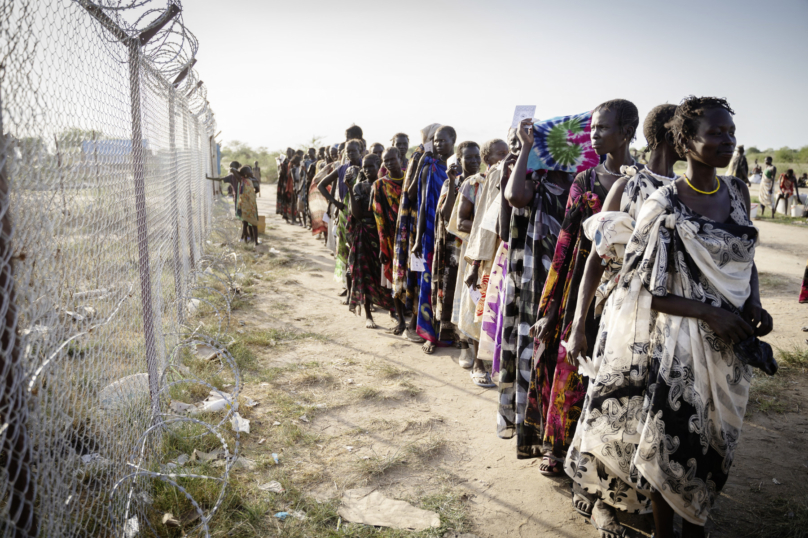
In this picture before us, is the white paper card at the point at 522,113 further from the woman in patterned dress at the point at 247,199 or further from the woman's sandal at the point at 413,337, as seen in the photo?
the woman in patterned dress at the point at 247,199

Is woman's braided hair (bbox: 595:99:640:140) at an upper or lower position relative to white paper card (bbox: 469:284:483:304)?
upper

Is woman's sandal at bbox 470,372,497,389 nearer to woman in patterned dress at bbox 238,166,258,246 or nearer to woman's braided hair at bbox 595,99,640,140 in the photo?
woman's braided hair at bbox 595,99,640,140

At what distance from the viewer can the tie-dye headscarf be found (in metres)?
3.13

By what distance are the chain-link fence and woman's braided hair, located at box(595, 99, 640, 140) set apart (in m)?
2.46

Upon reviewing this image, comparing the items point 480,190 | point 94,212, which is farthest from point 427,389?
point 94,212

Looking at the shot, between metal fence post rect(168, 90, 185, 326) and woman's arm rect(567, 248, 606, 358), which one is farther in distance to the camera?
metal fence post rect(168, 90, 185, 326)

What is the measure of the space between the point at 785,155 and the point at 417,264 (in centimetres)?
4796

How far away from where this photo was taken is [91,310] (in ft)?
9.14

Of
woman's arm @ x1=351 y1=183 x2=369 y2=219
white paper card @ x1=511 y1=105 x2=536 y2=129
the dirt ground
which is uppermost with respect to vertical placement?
white paper card @ x1=511 y1=105 x2=536 y2=129

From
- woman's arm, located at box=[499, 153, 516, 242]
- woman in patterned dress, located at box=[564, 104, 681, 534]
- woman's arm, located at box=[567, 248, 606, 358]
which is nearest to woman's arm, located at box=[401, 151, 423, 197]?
woman's arm, located at box=[499, 153, 516, 242]

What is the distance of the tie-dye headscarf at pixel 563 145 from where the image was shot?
3129 mm

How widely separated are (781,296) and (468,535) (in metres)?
6.54

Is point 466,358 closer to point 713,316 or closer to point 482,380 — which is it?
point 482,380

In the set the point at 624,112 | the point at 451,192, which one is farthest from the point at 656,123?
the point at 451,192
